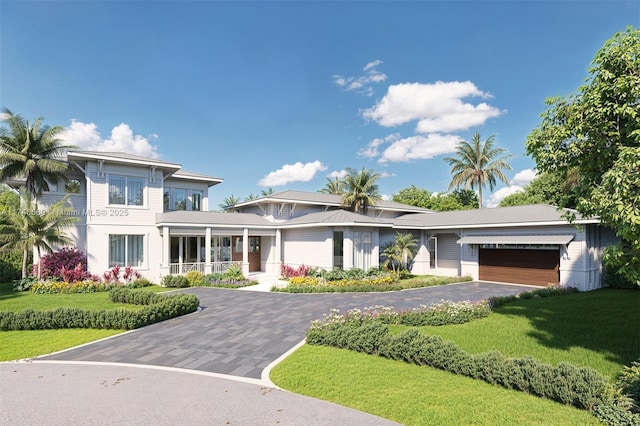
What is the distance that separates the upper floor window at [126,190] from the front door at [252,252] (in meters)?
7.58

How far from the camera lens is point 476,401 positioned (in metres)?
5.18

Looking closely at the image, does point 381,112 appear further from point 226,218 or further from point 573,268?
point 573,268

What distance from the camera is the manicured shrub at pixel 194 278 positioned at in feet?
63.6

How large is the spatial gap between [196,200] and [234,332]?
16.6 metres

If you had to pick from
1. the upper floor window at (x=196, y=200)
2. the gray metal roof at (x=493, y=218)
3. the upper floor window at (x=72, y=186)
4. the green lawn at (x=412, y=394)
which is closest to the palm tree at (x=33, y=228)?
the upper floor window at (x=72, y=186)

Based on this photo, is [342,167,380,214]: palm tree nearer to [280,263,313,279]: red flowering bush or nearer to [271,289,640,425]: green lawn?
[280,263,313,279]: red flowering bush

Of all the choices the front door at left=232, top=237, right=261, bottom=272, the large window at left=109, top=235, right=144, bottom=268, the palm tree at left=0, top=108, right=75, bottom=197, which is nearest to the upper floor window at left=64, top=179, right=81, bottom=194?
the palm tree at left=0, top=108, right=75, bottom=197

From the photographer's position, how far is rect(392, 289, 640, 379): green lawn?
713cm

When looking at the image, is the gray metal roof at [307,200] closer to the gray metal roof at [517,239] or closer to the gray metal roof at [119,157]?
the gray metal roof at [119,157]

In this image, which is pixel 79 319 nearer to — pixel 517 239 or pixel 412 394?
pixel 412 394

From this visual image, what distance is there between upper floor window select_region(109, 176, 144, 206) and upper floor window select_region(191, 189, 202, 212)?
4036mm

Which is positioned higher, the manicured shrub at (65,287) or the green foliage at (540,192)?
the green foliage at (540,192)

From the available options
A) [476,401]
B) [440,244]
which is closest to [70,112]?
[476,401]

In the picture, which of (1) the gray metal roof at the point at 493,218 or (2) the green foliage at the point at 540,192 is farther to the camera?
(2) the green foliage at the point at 540,192
